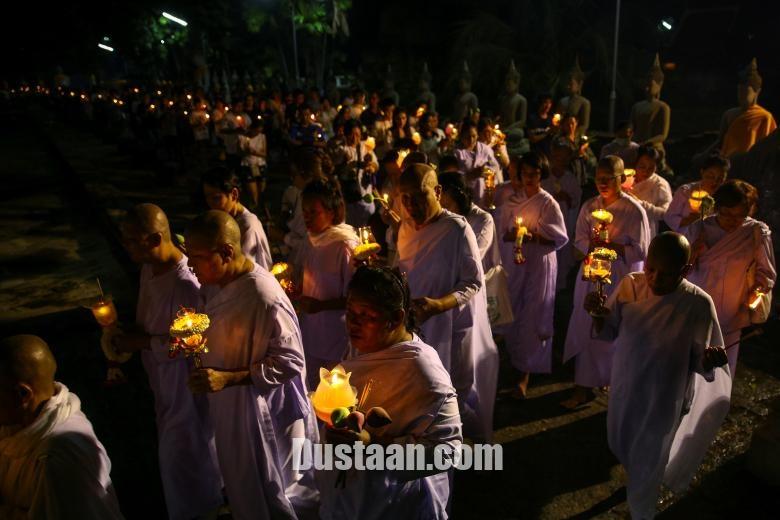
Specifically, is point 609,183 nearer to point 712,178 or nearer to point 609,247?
point 609,247

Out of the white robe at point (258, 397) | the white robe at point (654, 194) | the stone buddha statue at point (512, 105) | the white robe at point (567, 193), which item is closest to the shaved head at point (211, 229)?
the white robe at point (258, 397)

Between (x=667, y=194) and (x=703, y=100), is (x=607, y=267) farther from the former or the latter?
(x=703, y=100)

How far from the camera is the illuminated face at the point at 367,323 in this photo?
8.13ft

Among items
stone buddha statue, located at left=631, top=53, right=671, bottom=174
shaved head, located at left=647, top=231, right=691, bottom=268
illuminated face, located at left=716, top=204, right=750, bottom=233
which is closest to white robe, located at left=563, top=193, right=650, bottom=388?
illuminated face, located at left=716, top=204, right=750, bottom=233

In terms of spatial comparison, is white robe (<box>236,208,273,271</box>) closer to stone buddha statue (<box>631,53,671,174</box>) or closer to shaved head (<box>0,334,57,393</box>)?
shaved head (<box>0,334,57,393</box>)

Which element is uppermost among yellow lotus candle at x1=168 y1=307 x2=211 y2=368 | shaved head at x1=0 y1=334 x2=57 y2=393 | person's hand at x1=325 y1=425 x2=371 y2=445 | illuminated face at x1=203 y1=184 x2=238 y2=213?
illuminated face at x1=203 y1=184 x2=238 y2=213

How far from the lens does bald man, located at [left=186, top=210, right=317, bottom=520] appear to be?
3.25 metres

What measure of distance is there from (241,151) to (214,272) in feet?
33.4

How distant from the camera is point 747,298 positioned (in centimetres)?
481

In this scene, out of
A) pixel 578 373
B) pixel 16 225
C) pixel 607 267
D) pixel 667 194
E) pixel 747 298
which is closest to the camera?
pixel 607 267

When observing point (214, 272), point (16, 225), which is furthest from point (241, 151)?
point (214, 272)

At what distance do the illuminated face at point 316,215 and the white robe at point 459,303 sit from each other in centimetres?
59

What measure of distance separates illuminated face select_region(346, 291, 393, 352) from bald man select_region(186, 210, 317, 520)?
3.03 feet

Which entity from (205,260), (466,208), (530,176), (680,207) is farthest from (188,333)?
(680,207)
